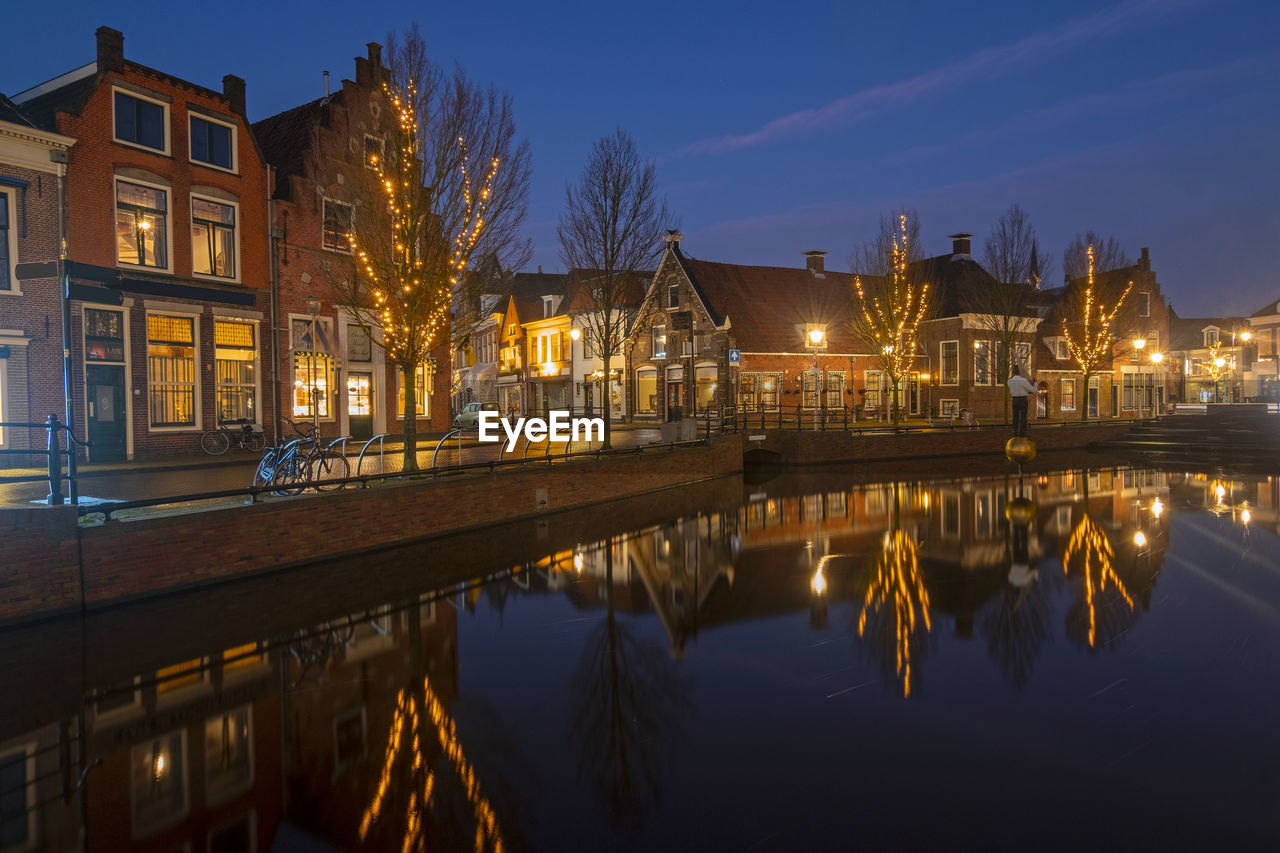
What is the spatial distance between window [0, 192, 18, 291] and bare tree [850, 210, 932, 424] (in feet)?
105

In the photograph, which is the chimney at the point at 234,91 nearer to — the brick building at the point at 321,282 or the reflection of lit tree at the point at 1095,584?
the brick building at the point at 321,282

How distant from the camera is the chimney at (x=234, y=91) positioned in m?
22.9

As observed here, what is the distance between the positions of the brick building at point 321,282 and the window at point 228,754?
57.1 feet

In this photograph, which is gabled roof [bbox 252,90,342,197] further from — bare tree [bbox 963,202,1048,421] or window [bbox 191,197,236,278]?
bare tree [bbox 963,202,1048,421]

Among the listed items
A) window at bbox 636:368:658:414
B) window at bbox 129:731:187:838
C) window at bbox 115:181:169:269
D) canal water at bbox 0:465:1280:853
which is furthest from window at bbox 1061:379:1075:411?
window at bbox 129:731:187:838

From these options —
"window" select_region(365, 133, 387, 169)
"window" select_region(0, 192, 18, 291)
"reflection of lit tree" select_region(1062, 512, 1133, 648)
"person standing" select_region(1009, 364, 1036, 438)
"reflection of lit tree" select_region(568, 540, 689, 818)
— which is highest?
"window" select_region(365, 133, 387, 169)

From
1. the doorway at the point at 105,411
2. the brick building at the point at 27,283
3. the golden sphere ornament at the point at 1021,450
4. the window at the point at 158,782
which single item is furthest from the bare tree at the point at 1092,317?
the window at the point at 158,782

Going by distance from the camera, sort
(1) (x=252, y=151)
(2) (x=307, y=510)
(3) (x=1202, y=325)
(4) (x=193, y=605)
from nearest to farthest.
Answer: (4) (x=193, y=605), (2) (x=307, y=510), (1) (x=252, y=151), (3) (x=1202, y=325)

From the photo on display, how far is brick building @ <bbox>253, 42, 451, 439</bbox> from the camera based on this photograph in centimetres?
2380

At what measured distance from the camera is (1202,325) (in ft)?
292

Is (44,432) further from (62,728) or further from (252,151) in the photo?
(62,728)

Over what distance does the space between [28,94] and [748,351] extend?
30027 millimetres

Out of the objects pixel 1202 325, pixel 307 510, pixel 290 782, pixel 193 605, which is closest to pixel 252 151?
pixel 307 510

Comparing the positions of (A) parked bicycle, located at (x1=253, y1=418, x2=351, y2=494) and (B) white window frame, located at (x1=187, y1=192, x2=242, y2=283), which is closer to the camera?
(A) parked bicycle, located at (x1=253, y1=418, x2=351, y2=494)
